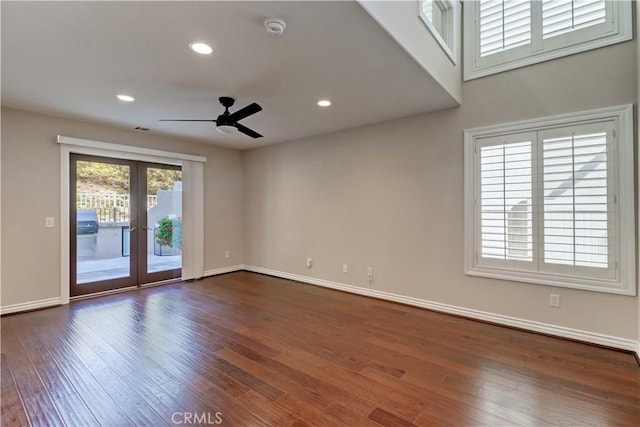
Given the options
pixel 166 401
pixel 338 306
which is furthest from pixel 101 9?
pixel 338 306

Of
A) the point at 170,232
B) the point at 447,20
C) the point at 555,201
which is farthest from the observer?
the point at 170,232

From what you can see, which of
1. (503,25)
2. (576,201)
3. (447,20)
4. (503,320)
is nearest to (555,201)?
(576,201)

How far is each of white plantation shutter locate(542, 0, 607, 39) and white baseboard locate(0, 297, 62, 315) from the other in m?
6.65

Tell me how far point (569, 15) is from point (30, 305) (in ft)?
22.9

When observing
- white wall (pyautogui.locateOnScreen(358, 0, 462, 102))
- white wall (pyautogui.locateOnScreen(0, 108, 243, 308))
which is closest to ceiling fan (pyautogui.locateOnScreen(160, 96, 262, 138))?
white wall (pyautogui.locateOnScreen(358, 0, 462, 102))

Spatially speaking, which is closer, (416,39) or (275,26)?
(275,26)

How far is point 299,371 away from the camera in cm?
240

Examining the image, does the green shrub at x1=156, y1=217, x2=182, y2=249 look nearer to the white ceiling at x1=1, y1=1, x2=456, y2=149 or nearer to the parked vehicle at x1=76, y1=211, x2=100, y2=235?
the parked vehicle at x1=76, y1=211, x2=100, y2=235

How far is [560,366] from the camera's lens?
2482 mm

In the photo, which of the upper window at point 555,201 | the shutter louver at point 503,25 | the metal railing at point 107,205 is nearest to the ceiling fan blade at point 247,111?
the upper window at point 555,201

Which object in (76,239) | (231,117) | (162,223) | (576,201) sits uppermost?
(231,117)

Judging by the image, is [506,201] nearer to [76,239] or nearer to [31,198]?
[76,239]

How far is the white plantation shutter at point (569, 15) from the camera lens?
290 centimetres

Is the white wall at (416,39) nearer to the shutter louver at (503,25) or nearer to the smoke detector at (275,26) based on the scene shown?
the shutter louver at (503,25)
